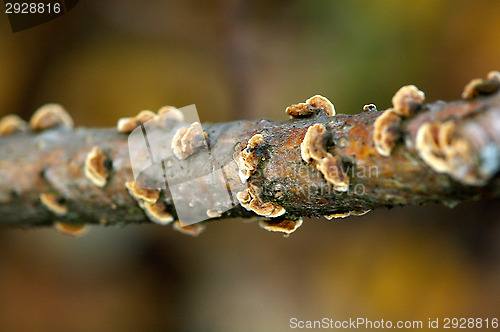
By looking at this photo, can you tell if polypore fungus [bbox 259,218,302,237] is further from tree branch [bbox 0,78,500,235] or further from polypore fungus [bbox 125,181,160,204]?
polypore fungus [bbox 125,181,160,204]

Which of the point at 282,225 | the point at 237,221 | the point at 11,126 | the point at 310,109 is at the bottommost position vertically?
the point at 237,221

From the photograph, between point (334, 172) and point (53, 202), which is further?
point (53, 202)

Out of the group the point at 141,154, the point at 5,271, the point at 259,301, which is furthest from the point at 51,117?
the point at 259,301

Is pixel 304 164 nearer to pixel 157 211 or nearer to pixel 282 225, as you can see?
pixel 282 225

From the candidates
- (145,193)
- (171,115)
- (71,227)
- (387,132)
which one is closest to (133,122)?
(171,115)

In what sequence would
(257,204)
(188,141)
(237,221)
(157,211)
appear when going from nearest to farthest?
(257,204) → (188,141) → (157,211) → (237,221)
